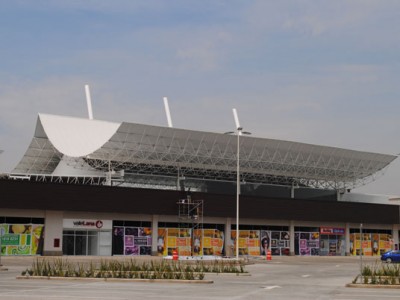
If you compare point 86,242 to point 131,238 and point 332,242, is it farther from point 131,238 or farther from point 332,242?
point 332,242

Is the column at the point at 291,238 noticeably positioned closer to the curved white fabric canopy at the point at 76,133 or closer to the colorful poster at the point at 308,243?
the colorful poster at the point at 308,243

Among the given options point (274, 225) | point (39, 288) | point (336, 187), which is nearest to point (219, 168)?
point (274, 225)

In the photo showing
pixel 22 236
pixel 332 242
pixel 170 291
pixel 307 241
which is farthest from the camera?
pixel 332 242

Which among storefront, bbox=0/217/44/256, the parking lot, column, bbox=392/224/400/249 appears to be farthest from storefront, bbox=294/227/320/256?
the parking lot

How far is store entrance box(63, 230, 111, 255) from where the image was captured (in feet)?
198

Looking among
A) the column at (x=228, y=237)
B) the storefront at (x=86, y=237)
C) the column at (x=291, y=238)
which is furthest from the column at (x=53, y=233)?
A: the column at (x=291, y=238)

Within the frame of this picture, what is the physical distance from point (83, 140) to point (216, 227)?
17534mm

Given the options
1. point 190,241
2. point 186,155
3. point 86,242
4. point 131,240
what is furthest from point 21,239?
point 186,155

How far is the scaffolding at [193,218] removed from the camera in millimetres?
66375

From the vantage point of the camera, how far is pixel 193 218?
66.8 m

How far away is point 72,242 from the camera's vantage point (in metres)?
60.6

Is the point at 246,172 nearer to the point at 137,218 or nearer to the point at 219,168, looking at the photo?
the point at 219,168

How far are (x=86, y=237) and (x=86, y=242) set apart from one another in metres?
0.49

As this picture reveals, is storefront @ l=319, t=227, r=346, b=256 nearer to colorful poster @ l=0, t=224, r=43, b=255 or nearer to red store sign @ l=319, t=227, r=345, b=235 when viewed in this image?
red store sign @ l=319, t=227, r=345, b=235
